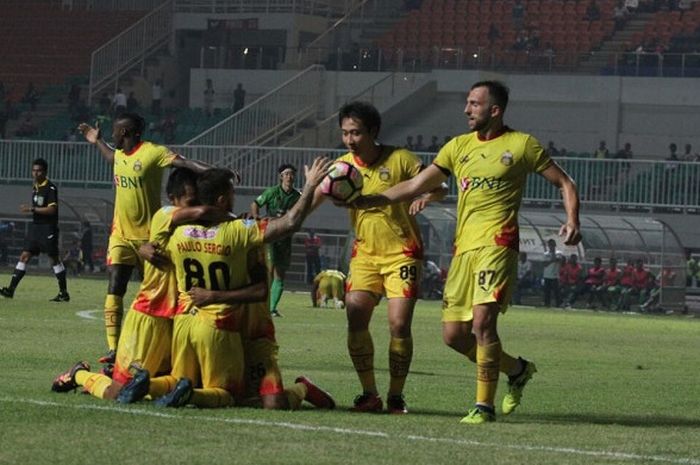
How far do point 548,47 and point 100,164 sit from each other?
1463cm

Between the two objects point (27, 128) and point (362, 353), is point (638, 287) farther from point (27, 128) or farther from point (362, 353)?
point (362, 353)

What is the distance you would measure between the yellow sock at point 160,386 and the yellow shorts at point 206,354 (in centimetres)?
12

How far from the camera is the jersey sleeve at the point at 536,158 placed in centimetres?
1136

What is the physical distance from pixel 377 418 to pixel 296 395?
689mm

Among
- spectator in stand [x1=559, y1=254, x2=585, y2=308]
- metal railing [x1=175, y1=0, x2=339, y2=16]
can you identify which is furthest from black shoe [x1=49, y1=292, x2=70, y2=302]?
metal railing [x1=175, y1=0, x2=339, y2=16]

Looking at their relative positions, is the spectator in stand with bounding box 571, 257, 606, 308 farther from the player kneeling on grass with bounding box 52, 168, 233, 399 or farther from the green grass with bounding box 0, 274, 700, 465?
the player kneeling on grass with bounding box 52, 168, 233, 399

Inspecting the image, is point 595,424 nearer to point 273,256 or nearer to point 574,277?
point 273,256

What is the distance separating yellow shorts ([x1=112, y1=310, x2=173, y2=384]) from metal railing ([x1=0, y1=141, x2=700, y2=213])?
27855 millimetres

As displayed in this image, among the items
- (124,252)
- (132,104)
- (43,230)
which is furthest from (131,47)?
(124,252)

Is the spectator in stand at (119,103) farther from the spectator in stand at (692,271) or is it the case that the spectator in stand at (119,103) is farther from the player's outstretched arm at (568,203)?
the player's outstretched arm at (568,203)

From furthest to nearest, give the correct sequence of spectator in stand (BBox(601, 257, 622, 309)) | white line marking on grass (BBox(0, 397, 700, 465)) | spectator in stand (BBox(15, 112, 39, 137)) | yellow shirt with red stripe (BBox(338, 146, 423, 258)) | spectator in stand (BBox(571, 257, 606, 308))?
1. spectator in stand (BBox(15, 112, 39, 137))
2. spectator in stand (BBox(571, 257, 606, 308))
3. spectator in stand (BBox(601, 257, 622, 309))
4. yellow shirt with red stripe (BBox(338, 146, 423, 258))
5. white line marking on grass (BBox(0, 397, 700, 465))

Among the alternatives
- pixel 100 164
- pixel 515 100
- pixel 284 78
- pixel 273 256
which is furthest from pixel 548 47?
pixel 273 256

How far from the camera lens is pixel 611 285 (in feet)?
120

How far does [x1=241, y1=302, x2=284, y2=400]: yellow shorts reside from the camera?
11383mm
